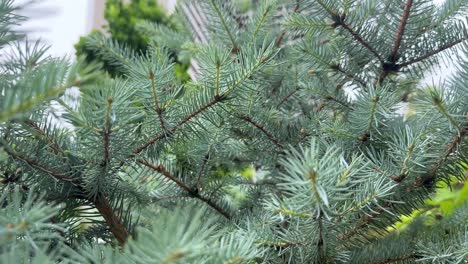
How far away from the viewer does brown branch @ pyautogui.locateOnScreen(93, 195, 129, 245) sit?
427 millimetres

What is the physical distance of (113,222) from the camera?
43cm

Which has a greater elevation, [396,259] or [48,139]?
[48,139]

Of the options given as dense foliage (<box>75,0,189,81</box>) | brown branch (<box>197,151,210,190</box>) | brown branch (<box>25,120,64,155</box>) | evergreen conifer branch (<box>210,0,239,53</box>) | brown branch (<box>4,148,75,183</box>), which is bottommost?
brown branch (<box>197,151,210,190</box>)

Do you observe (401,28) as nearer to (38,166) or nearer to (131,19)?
(38,166)

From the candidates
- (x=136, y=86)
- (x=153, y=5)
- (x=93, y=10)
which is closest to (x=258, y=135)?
(x=136, y=86)

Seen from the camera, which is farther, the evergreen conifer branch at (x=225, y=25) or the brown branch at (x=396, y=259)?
the evergreen conifer branch at (x=225, y=25)

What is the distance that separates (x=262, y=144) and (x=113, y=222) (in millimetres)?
144

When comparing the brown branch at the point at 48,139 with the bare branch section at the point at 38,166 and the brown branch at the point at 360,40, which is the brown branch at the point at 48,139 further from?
the brown branch at the point at 360,40

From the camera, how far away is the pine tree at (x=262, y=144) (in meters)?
0.30

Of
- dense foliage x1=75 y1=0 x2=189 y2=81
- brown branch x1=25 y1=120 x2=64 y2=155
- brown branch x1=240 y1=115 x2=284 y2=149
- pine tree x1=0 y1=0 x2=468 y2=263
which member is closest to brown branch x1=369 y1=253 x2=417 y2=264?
pine tree x1=0 y1=0 x2=468 y2=263

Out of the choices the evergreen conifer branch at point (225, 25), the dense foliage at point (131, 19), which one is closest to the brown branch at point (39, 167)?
the evergreen conifer branch at point (225, 25)

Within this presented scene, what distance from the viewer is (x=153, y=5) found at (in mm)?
1371

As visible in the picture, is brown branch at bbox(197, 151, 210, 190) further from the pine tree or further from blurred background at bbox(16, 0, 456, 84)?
blurred background at bbox(16, 0, 456, 84)

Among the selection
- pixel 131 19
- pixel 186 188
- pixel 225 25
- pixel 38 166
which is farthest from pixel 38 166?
pixel 131 19
